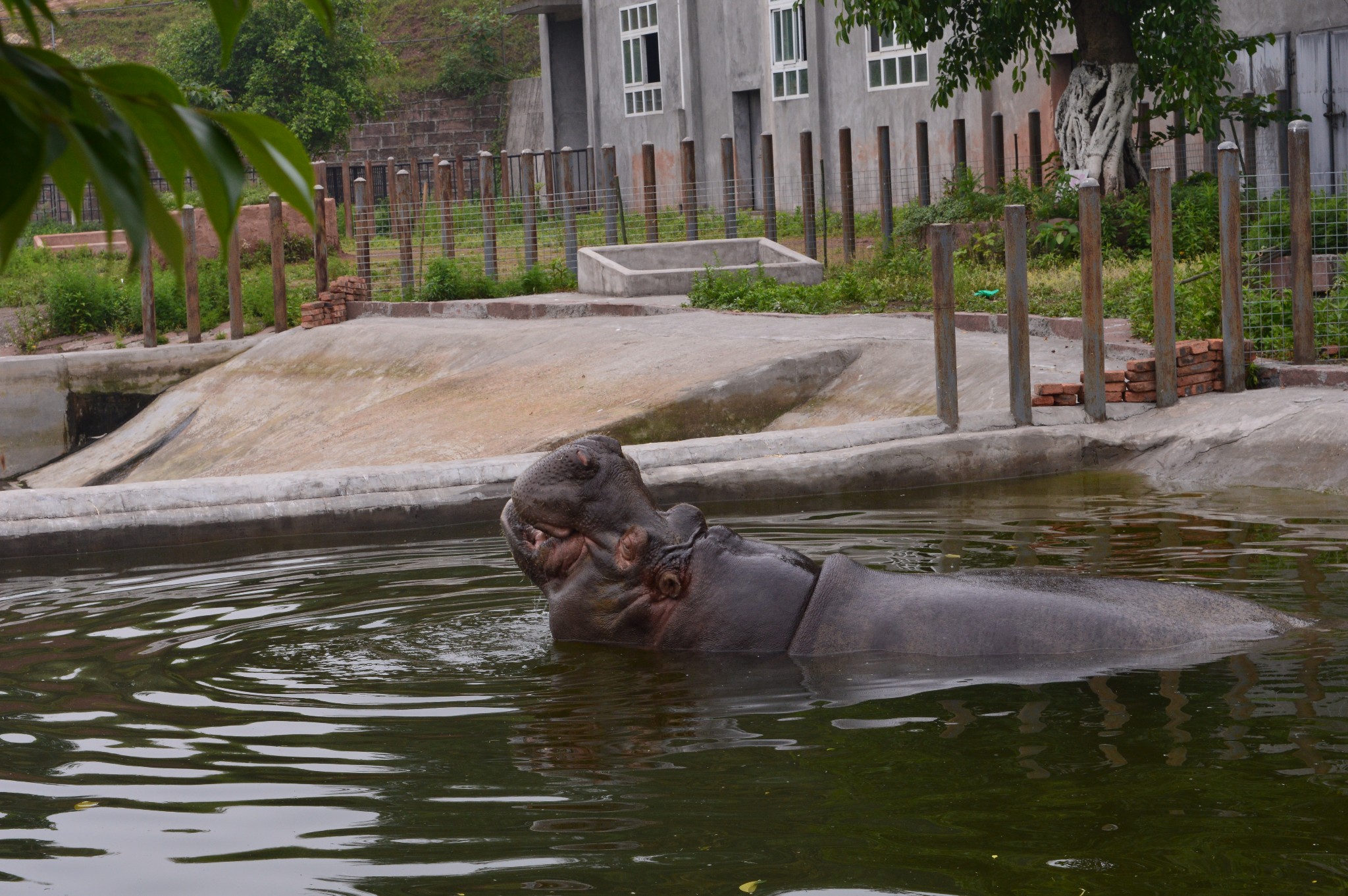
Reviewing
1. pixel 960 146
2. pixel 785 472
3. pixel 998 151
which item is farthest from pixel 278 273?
pixel 785 472

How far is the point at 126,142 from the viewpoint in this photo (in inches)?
39.3

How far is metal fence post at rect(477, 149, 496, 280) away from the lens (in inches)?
723

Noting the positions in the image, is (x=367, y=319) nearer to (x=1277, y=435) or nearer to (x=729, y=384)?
(x=729, y=384)

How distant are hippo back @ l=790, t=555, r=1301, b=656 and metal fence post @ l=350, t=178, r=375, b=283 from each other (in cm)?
1490

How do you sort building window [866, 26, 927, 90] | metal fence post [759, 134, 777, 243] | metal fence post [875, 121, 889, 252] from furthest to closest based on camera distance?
1. building window [866, 26, 927, 90]
2. metal fence post [759, 134, 777, 243]
3. metal fence post [875, 121, 889, 252]

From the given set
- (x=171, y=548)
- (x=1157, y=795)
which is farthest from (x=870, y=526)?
(x=1157, y=795)

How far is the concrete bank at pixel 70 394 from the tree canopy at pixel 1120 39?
8370 millimetres

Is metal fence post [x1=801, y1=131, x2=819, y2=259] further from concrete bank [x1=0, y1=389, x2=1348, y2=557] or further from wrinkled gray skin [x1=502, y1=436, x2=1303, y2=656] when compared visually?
wrinkled gray skin [x1=502, y1=436, x2=1303, y2=656]

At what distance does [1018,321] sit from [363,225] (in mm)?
11634

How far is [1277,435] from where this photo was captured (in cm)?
827

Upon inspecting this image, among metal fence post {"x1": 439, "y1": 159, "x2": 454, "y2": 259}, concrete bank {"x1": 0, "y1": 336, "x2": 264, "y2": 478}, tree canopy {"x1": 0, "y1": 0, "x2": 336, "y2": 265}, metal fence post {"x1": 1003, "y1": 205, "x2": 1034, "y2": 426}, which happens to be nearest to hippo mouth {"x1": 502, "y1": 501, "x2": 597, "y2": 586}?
tree canopy {"x1": 0, "y1": 0, "x2": 336, "y2": 265}

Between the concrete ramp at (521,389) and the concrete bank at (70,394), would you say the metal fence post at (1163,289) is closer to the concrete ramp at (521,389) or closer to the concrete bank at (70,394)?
the concrete ramp at (521,389)

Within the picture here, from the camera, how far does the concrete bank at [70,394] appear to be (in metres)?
16.2

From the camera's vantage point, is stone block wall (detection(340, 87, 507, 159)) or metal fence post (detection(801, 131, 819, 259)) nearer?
metal fence post (detection(801, 131, 819, 259))
